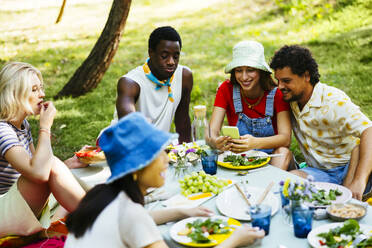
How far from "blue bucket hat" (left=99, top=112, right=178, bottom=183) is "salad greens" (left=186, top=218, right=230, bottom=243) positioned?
0.46 m

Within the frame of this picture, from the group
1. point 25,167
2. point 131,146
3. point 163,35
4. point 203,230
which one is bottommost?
point 203,230

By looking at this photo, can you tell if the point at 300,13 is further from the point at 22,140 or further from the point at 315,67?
the point at 22,140

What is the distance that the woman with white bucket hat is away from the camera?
336cm

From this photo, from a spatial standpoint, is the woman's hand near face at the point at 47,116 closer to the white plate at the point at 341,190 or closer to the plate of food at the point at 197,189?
the plate of food at the point at 197,189

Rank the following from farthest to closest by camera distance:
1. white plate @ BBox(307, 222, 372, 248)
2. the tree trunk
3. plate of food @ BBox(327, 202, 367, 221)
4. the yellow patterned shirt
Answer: the tree trunk < the yellow patterned shirt < plate of food @ BBox(327, 202, 367, 221) < white plate @ BBox(307, 222, 372, 248)

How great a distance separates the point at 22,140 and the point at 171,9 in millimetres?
10122

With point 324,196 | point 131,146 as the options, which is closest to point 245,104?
point 324,196

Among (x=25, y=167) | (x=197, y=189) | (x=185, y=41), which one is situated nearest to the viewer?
(x=197, y=189)

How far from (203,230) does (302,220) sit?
470mm

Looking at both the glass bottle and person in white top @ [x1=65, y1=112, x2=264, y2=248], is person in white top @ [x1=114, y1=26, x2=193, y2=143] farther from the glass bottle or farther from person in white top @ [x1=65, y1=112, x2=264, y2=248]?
person in white top @ [x1=65, y1=112, x2=264, y2=248]

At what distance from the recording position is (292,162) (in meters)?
3.53

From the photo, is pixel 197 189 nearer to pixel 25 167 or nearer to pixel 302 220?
pixel 302 220

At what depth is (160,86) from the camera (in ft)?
12.7

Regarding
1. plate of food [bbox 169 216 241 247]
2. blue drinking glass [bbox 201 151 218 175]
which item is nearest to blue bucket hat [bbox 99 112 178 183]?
plate of food [bbox 169 216 241 247]
